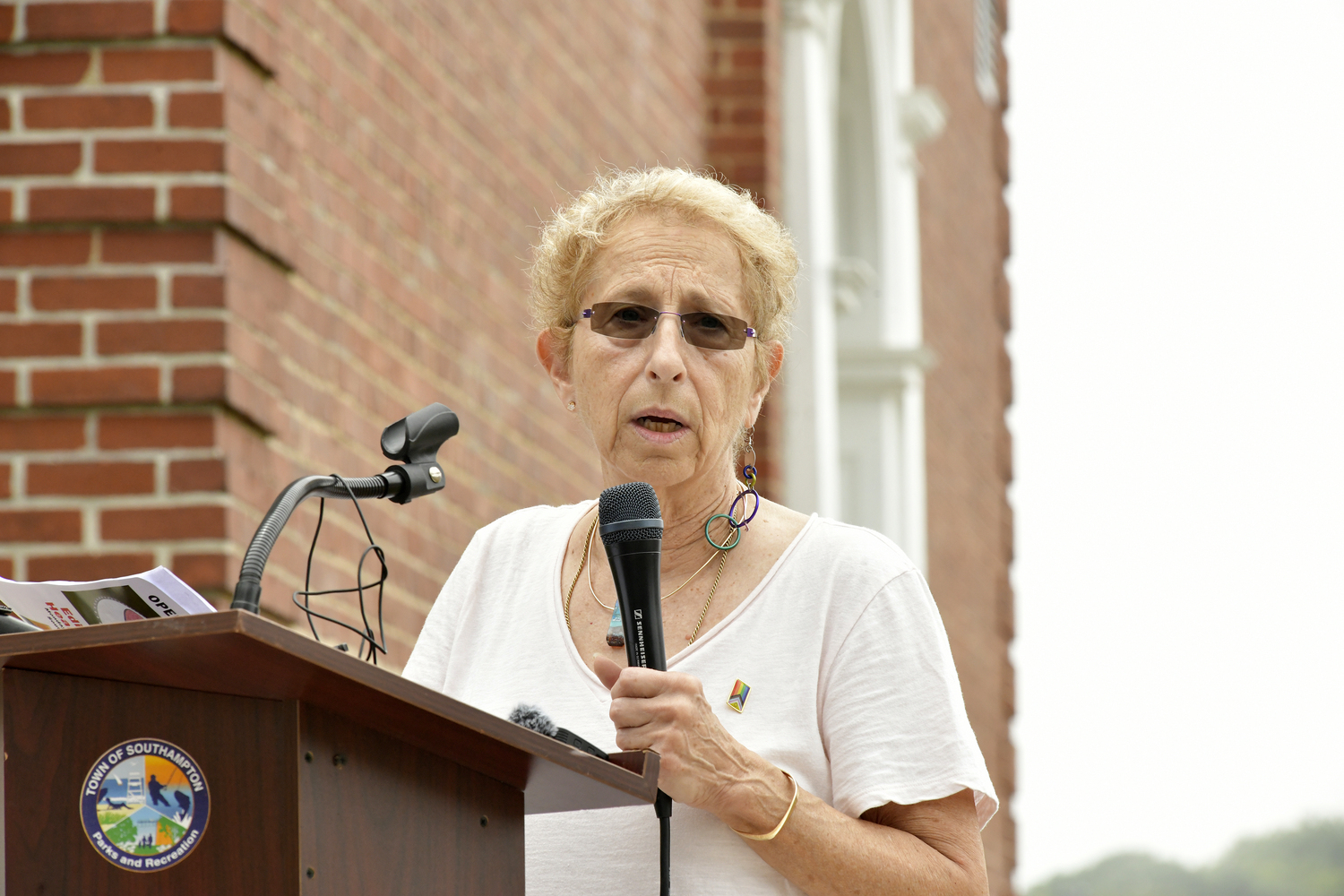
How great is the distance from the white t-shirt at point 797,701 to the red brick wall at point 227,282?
5.20ft

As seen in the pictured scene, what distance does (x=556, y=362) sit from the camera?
9.77 ft

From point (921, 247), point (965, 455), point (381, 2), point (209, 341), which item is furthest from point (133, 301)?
point (965, 455)

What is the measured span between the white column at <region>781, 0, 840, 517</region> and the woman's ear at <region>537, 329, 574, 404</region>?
530 cm

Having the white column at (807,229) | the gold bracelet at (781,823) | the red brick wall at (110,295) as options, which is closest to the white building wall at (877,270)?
the white column at (807,229)

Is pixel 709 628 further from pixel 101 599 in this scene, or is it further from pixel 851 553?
pixel 101 599

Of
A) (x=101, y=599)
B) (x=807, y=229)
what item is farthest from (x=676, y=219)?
(x=807, y=229)

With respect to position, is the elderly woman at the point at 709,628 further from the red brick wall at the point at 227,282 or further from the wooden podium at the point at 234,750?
the red brick wall at the point at 227,282

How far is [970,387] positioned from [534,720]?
10.6m

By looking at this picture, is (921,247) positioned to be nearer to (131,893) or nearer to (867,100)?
(867,100)

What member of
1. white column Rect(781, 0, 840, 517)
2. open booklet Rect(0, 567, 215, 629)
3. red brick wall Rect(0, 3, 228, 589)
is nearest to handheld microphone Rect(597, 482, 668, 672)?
open booklet Rect(0, 567, 215, 629)

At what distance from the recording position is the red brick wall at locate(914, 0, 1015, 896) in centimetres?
1152

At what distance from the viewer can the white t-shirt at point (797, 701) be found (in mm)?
2465

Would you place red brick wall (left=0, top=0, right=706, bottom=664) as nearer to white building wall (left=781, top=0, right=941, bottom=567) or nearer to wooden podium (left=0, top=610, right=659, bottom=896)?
wooden podium (left=0, top=610, right=659, bottom=896)

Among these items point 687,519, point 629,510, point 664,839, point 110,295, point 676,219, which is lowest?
point 664,839
